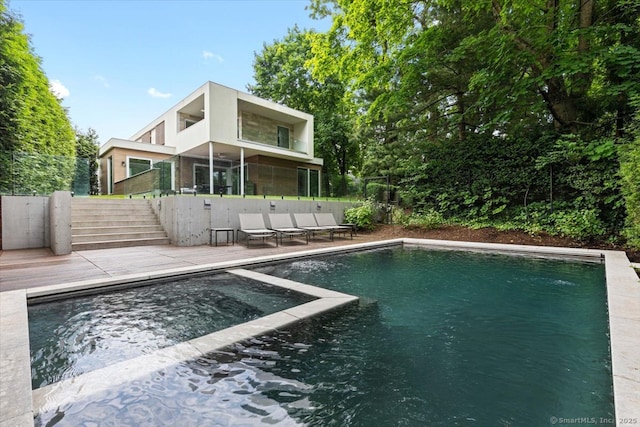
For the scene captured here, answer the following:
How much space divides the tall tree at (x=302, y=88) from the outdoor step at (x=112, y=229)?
15396 mm

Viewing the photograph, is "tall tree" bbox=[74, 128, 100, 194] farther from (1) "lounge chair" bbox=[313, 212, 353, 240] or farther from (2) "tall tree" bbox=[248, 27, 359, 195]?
(1) "lounge chair" bbox=[313, 212, 353, 240]

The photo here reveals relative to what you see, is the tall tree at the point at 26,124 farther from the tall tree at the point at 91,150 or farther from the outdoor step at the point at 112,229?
the tall tree at the point at 91,150

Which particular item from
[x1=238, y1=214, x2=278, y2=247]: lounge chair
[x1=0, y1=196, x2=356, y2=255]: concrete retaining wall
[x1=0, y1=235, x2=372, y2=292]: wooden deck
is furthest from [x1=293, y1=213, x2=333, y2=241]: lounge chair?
[x1=0, y1=235, x2=372, y2=292]: wooden deck

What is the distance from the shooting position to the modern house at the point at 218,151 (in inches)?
490

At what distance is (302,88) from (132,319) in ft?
75.2

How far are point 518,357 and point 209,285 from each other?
168 inches

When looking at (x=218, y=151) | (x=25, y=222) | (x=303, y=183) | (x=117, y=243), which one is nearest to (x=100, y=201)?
(x=25, y=222)

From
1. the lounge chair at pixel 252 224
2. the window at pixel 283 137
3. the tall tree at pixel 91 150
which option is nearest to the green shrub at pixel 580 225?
the lounge chair at pixel 252 224

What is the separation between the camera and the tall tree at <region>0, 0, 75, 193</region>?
8.48 m

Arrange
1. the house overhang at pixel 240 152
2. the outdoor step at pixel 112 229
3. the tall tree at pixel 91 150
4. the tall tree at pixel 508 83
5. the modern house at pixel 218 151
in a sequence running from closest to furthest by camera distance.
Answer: the outdoor step at pixel 112 229 → the tall tree at pixel 508 83 → the modern house at pixel 218 151 → the house overhang at pixel 240 152 → the tall tree at pixel 91 150

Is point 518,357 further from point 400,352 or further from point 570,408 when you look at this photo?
point 400,352

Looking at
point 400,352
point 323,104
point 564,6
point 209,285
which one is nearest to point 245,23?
point 323,104

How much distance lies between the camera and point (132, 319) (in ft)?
11.2

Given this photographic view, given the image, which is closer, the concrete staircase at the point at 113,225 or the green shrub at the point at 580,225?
the concrete staircase at the point at 113,225
